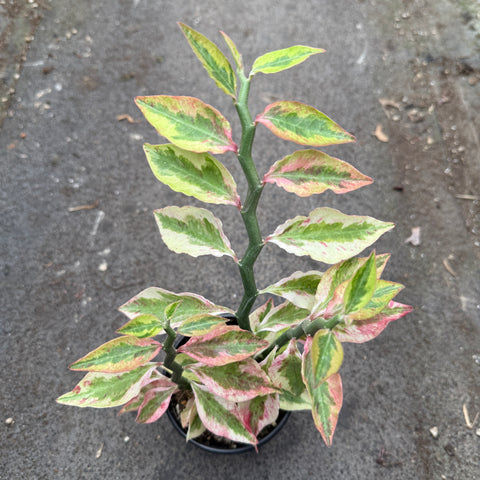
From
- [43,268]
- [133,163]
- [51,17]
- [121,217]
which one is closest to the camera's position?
[43,268]

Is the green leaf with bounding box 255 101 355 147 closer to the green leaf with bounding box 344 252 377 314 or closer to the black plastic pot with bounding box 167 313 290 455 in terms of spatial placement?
the green leaf with bounding box 344 252 377 314

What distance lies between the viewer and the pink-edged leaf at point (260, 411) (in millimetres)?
789

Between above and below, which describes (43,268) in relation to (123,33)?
below

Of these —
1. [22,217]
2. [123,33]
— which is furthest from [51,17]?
[22,217]

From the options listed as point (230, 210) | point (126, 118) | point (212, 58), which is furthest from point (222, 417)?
point (126, 118)

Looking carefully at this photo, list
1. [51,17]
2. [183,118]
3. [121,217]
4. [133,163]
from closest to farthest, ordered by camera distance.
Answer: [183,118] → [121,217] → [133,163] → [51,17]

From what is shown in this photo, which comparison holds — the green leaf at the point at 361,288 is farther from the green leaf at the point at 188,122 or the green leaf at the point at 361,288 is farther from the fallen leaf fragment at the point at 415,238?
the fallen leaf fragment at the point at 415,238

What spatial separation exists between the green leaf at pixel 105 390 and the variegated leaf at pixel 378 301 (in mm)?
379

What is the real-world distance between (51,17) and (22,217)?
1049mm

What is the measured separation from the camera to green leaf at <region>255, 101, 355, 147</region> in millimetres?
567

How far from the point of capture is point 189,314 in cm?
76

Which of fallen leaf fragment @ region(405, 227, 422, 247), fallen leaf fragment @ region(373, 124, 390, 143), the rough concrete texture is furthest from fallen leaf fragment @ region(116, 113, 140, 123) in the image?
fallen leaf fragment @ region(405, 227, 422, 247)

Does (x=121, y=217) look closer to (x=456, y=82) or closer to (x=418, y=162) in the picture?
(x=418, y=162)

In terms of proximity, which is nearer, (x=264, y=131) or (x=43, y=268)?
(x=43, y=268)
